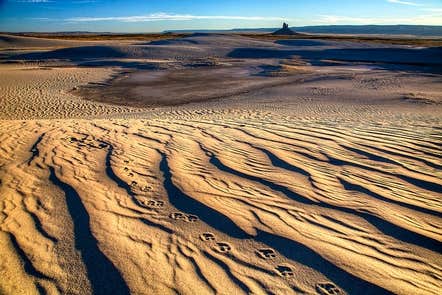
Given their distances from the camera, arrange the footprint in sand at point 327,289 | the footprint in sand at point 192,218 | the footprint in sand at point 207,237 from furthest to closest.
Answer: the footprint in sand at point 192,218, the footprint in sand at point 207,237, the footprint in sand at point 327,289

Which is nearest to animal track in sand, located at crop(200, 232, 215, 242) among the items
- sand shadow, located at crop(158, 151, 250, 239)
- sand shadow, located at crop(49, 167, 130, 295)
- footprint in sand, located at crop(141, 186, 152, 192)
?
sand shadow, located at crop(158, 151, 250, 239)

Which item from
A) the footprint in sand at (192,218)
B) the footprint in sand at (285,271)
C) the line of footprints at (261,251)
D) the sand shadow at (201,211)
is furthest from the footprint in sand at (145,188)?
the footprint in sand at (285,271)

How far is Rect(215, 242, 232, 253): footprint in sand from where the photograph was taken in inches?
112

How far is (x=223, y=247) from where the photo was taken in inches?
114

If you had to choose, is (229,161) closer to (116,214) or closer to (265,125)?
(116,214)

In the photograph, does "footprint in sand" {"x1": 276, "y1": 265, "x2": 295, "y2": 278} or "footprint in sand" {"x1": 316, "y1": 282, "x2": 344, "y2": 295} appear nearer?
"footprint in sand" {"x1": 316, "y1": 282, "x2": 344, "y2": 295}

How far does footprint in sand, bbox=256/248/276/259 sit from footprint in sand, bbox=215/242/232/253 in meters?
0.22

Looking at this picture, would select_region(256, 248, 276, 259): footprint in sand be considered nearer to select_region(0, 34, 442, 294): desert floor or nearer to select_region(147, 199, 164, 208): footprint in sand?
select_region(0, 34, 442, 294): desert floor

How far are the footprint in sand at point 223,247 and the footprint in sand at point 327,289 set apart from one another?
719 millimetres

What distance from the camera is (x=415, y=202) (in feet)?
11.7

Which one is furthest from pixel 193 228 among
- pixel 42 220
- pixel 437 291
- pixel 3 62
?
pixel 3 62

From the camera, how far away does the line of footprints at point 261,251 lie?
7.97ft

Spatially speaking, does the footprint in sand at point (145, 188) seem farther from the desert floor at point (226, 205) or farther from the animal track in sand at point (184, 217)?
the animal track in sand at point (184, 217)

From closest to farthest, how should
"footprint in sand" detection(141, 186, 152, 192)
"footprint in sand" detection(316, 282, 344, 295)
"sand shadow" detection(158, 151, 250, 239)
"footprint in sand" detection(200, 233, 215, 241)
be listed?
"footprint in sand" detection(316, 282, 344, 295) < "footprint in sand" detection(200, 233, 215, 241) < "sand shadow" detection(158, 151, 250, 239) < "footprint in sand" detection(141, 186, 152, 192)
